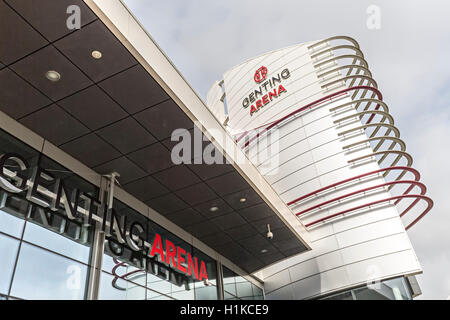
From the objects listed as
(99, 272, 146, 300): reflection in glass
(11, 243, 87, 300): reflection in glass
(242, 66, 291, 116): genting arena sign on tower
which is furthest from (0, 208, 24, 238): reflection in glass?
(242, 66, 291, 116): genting arena sign on tower

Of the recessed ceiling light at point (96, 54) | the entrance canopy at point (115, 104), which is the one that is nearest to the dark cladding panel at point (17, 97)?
the entrance canopy at point (115, 104)

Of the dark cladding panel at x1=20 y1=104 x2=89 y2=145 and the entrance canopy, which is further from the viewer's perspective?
the dark cladding panel at x1=20 y1=104 x2=89 y2=145

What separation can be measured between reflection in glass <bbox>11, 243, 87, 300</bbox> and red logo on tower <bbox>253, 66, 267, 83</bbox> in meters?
15.9

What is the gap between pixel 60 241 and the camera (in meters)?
8.35

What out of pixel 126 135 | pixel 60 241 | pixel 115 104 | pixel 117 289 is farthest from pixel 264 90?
pixel 60 241

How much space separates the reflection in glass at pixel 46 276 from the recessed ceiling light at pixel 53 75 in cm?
320

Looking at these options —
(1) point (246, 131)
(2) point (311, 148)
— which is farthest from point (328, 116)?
(1) point (246, 131)

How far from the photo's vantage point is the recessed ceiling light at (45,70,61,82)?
7180 millimetres

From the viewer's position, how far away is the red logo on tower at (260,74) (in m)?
21.9

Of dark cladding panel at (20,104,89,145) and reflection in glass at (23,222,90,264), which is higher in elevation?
dark cladding panel at (20,104,89,145)

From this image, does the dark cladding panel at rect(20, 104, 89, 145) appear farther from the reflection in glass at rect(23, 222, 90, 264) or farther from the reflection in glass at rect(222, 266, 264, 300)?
the reflection in glass at rect(222, 266, 264, 300)

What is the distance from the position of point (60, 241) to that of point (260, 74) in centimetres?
1622

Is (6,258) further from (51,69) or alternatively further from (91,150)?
(51,69)
